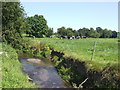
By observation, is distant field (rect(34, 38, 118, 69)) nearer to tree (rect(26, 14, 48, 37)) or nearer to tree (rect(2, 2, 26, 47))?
tree (rect(2, 2, 26, 47))

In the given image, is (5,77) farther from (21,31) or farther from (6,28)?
(21,31)

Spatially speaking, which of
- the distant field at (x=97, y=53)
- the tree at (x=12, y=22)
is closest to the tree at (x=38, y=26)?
the tree at (x=12, y=22)

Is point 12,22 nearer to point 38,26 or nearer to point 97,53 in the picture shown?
point 97,53

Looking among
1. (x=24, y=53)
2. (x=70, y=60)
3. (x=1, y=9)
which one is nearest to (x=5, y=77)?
(x=70, y=60)

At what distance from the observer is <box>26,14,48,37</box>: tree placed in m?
93.4

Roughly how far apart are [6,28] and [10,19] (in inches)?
66.0

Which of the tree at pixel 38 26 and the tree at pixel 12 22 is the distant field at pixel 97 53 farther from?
the tree at pixel 38 26

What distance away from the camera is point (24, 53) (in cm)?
3850

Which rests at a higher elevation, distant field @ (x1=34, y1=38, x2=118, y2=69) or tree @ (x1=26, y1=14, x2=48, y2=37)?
tree @ (x1=26, y1=14, x2=48, y2=37)

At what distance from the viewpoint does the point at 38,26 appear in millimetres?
95875

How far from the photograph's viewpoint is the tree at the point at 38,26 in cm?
9338

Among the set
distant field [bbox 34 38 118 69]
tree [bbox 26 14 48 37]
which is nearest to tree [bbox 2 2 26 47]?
distant field [bbox 34 38 118 69]

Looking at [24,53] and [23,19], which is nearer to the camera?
[23,19]

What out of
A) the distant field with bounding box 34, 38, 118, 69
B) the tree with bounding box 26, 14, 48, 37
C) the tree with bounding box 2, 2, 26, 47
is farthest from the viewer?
the tree with bounding box 26, 14, 48, 37
